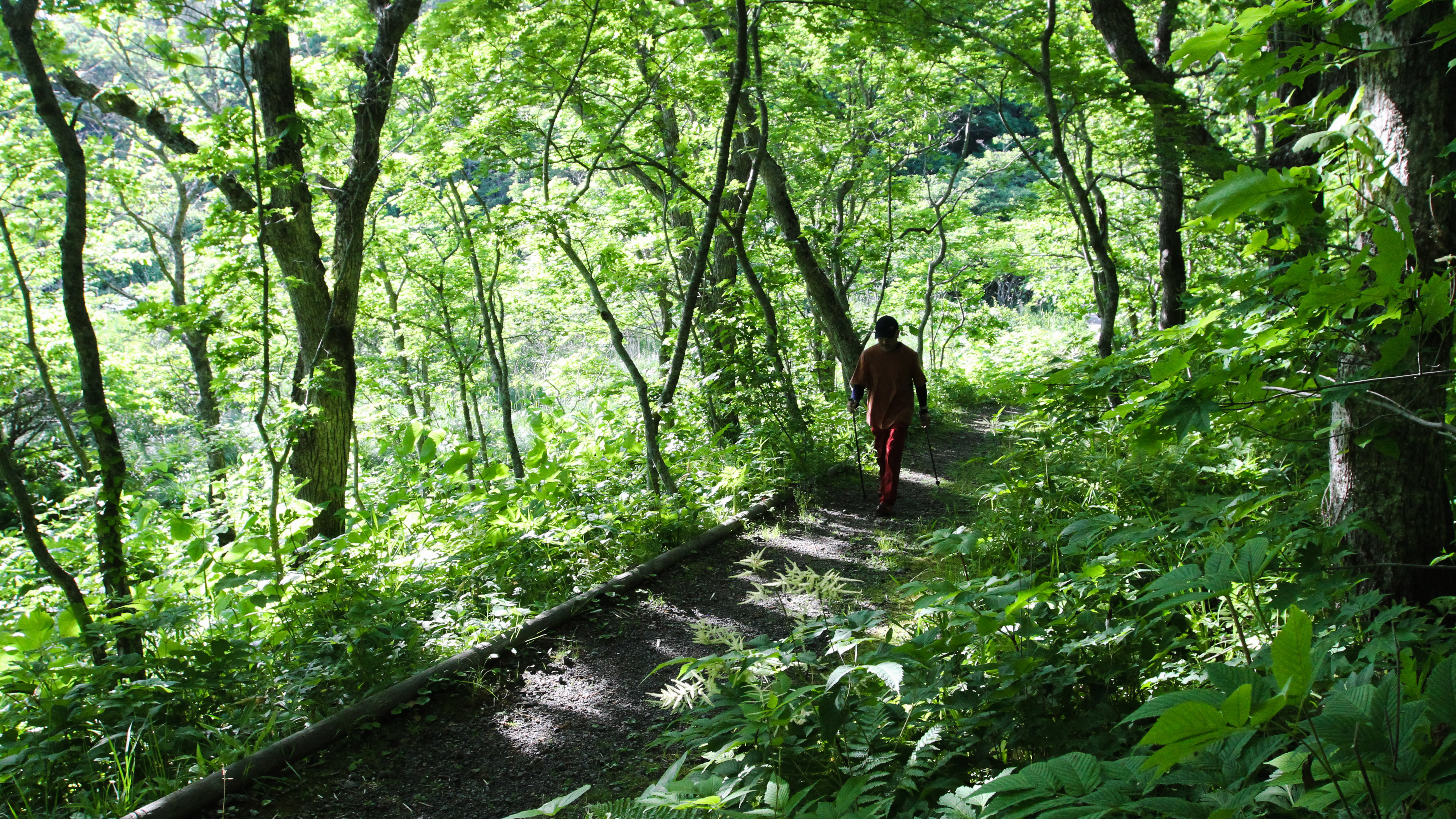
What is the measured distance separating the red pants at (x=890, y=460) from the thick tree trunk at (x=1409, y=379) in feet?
14.7

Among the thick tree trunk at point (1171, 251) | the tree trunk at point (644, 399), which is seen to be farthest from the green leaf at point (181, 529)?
the thick tree trunk at point (1171, 251)

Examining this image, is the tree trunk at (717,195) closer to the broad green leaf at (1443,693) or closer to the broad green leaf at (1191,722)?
the broad green leaf at (1443,693)

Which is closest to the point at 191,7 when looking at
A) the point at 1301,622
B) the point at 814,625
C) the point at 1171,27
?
the point at 814,625

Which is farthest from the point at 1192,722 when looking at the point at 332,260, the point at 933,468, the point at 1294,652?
the point at 332,260

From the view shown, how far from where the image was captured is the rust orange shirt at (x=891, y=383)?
7109 millimetres

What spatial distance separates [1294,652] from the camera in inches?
42.7

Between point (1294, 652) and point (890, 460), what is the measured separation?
6104 millimetres

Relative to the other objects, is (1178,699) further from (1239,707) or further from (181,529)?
(181,529)

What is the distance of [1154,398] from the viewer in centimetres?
259

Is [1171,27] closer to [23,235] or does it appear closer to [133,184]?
[23,235]

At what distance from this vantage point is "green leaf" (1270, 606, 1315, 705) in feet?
3.50

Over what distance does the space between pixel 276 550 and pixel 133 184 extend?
9.98 metres

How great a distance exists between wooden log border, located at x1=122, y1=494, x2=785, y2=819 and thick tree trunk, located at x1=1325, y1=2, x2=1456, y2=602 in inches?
158

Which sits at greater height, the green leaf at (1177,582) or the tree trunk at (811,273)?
the tree trunk at (811,273)
